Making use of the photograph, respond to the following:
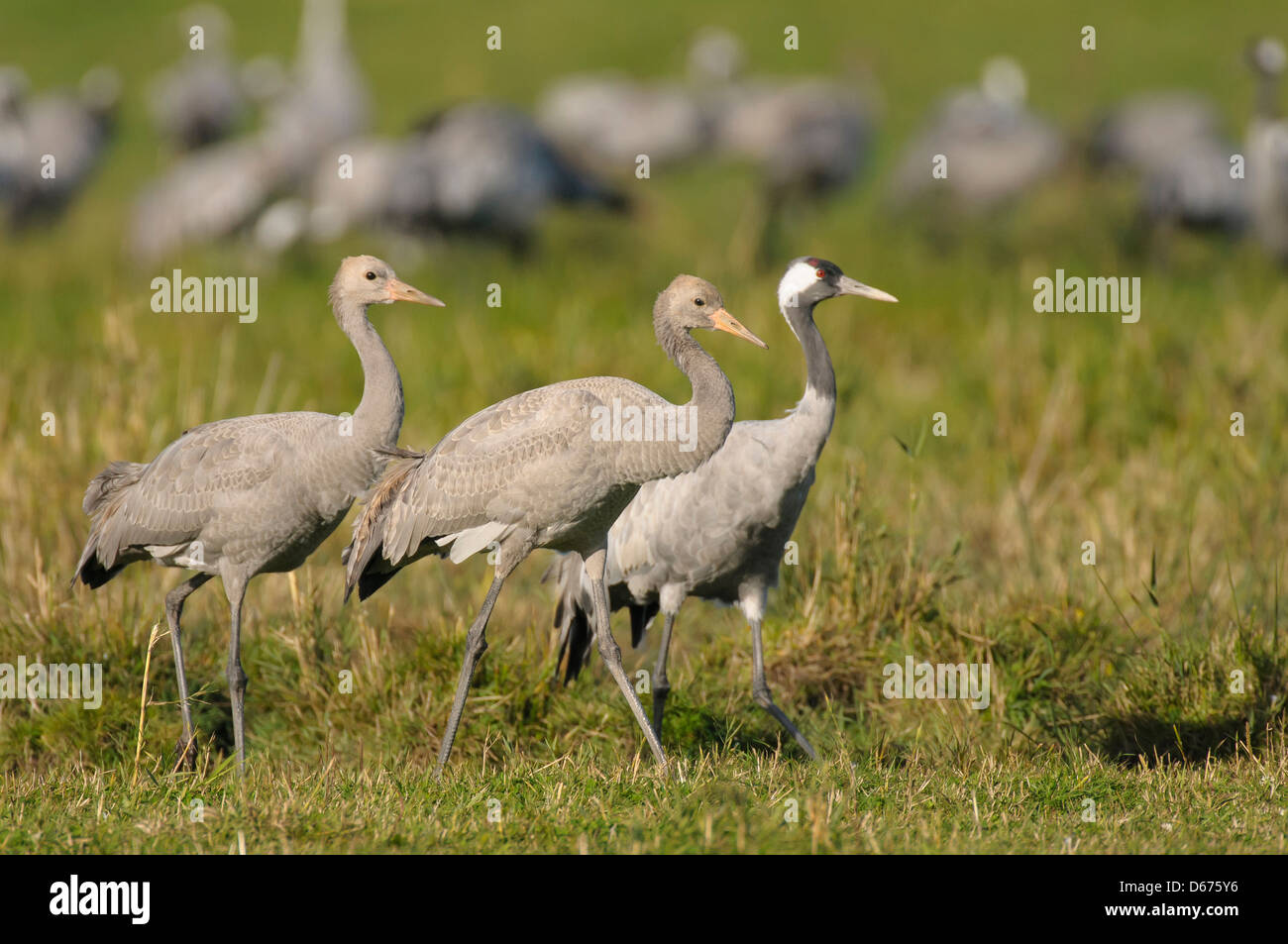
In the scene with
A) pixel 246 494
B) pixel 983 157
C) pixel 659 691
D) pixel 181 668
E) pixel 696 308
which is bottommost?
pixel 659 691

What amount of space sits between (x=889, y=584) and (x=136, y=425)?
320 cm

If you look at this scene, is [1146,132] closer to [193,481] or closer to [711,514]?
[711,514]

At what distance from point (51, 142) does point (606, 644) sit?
14.0 metres

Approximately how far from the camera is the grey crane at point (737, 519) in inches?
235

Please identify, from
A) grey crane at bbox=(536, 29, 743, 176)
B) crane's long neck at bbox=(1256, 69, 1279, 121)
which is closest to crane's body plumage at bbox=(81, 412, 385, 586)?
crane's long neck at bbox=(1256, 69, 1279, 121)

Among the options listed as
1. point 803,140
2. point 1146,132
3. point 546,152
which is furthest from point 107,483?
point 1146,132

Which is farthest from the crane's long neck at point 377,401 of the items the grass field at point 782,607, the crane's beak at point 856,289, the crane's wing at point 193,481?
the crane's beak at point 856,289

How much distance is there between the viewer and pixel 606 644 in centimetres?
556

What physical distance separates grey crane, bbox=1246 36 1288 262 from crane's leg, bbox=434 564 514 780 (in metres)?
9.39

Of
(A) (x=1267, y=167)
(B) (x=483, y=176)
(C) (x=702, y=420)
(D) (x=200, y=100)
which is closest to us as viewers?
(C) (x=702, y=420)

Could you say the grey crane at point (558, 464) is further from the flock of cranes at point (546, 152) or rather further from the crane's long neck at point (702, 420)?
the flock of cranes at point (546, 152)

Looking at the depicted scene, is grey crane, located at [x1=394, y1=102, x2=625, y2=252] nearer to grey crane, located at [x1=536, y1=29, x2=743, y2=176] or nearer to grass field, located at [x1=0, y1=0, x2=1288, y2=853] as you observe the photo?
grass field, located at [x1=0, y1=0, x2=1288, y2=853]

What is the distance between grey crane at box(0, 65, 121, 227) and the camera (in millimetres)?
16156

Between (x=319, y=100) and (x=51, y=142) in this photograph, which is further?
(x=51, y=142)
